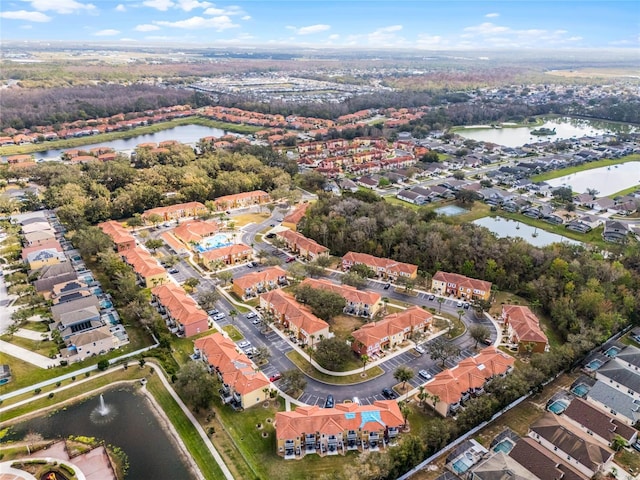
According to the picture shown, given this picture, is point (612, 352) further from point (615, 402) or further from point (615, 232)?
point (615, 232)

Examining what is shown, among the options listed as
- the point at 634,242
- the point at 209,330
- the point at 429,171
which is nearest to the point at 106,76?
the point at 429,171

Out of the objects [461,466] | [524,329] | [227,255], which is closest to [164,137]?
[227,255]

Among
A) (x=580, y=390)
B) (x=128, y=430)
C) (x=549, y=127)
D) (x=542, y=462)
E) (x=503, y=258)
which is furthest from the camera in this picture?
(x=549, y=127)

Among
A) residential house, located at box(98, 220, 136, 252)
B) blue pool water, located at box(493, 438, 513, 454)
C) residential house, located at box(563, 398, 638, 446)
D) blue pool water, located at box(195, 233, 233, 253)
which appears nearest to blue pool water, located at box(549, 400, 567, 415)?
residential house, located at box(563, 398, 638, 446)

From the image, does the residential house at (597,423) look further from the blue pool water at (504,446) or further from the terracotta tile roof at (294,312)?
the terracotta tile roof at (294,312)

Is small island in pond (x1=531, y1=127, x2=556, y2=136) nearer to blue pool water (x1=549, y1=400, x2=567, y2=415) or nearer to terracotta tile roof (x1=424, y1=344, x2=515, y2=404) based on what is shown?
terracotta tile roof (x1=424, y1=344, x2=515, y2=404)

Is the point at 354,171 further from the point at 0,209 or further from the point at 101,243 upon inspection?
the point at 0,209

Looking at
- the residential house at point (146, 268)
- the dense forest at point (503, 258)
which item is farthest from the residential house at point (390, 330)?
the residential house at point (146, 268)
